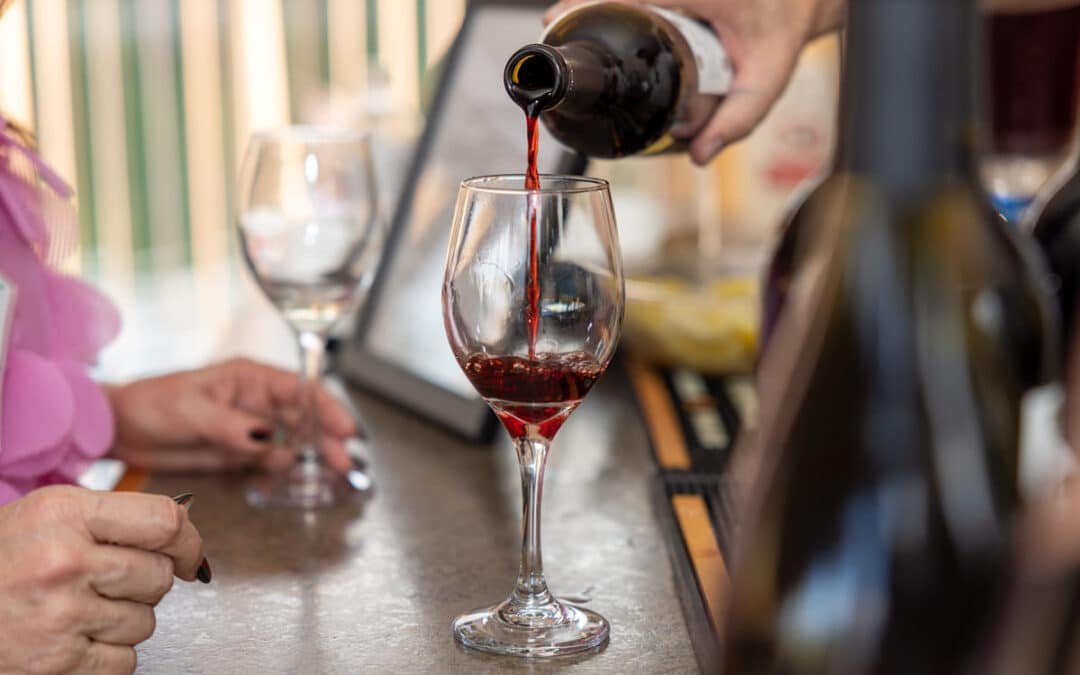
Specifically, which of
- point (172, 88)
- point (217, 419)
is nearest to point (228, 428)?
point (217, 419)

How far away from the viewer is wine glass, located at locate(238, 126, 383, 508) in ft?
3.75

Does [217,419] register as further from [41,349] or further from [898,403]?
[898,403]

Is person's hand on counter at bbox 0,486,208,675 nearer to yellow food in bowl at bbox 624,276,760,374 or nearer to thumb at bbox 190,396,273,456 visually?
thumb at bbox 190,396,273,456

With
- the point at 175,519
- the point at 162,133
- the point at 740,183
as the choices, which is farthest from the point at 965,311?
the point at 162,133

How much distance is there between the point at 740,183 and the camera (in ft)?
10.4

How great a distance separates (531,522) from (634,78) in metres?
0.33

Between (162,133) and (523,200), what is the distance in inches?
175

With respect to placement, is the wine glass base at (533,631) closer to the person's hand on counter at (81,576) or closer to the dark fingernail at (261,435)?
the person's hand on counter at (81,576)

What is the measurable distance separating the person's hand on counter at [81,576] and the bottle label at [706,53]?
1.60ft

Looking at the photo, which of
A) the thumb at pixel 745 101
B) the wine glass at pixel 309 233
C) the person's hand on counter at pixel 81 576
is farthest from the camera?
the wine glass at pixel 309 233

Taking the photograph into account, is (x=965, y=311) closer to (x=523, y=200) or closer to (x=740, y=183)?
(x=523, y=200)

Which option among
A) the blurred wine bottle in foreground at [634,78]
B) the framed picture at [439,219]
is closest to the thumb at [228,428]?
the framed picture at [439,219]

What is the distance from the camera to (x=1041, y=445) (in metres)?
0.45

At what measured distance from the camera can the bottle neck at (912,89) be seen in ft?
1.30
